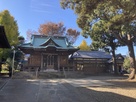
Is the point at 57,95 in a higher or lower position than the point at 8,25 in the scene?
lower

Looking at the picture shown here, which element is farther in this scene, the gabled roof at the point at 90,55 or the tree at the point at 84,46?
the tree at the point at 84,46

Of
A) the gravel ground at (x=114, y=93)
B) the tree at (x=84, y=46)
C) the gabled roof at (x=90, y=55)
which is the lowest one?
the gravel ground at (x=114, y=93)

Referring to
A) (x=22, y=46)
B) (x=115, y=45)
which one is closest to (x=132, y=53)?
(x=115, y=45)

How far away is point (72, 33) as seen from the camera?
41594 millimetres

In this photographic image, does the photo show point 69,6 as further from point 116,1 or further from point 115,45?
point 115,45

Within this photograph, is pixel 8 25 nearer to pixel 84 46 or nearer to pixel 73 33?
pixel 73 33

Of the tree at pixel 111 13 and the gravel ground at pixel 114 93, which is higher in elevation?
the tree at pixel 111 13

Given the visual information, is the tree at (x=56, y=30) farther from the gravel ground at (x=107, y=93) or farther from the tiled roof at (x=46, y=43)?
the gravel ground at (x=107, y=93)

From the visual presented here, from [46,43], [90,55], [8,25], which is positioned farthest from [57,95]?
[90,55]

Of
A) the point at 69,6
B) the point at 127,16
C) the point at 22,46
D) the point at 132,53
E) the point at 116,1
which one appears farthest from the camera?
the point at 22,46

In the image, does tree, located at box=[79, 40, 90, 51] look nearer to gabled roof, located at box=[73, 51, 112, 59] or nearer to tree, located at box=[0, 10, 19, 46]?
gabled roof, located at box=[73, 51, 112, 59]

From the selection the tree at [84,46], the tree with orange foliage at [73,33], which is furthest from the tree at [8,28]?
the tree at [84,46]

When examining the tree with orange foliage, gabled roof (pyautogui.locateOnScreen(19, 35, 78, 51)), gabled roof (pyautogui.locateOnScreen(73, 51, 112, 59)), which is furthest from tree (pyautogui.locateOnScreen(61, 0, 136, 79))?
the tree with orange foliage

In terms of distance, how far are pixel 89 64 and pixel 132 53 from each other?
38.5 ft
